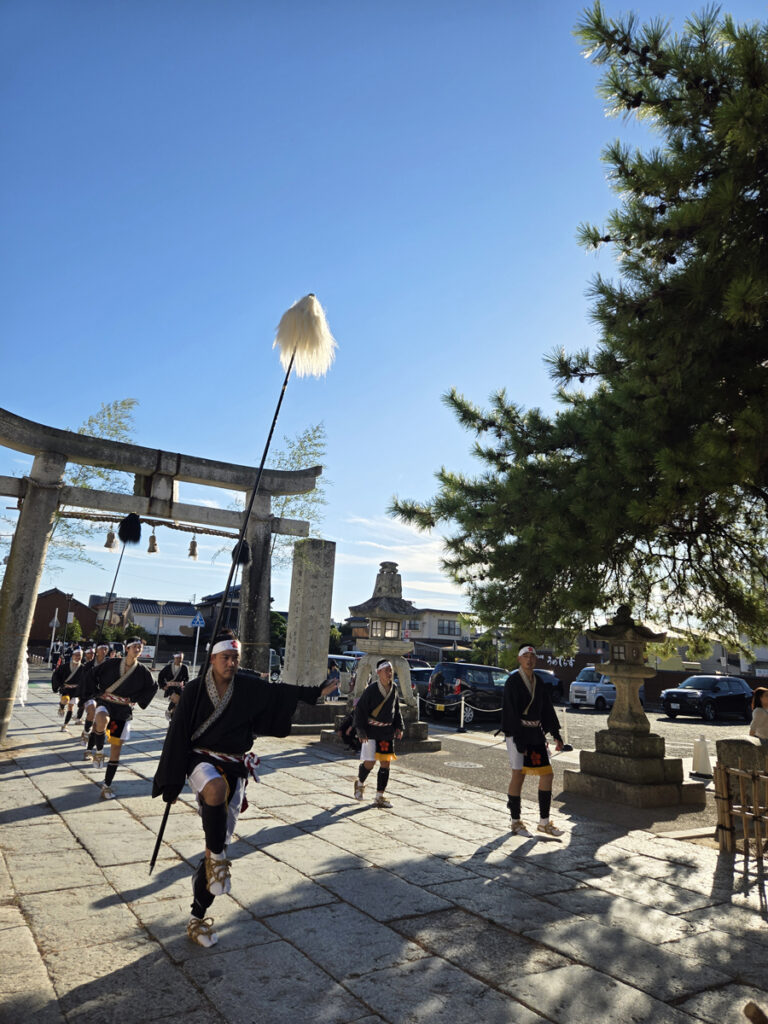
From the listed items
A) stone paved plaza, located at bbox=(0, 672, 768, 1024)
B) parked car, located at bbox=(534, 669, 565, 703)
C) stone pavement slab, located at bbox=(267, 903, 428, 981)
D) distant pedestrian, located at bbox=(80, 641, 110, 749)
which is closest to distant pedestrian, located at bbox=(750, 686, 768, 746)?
stone paved plaza, located at bbox=(0, 672, 768, 1024)

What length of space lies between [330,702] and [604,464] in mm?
10111

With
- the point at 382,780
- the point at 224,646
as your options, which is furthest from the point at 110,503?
the point at 224,646

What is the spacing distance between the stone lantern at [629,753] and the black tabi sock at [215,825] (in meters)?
5.63

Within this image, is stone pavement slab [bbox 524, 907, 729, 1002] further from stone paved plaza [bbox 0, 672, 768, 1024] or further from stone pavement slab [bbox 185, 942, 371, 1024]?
stone pavement slab [bbox 185, 942, 371, 1024]

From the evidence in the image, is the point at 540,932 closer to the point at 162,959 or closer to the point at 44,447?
the point at 162,959

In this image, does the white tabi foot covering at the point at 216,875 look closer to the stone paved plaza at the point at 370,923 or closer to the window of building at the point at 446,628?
the stone paved plaza at the point at 370,923

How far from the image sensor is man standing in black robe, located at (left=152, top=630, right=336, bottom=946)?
3.49 m

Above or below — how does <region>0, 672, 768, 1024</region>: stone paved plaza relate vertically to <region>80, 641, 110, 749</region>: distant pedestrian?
below

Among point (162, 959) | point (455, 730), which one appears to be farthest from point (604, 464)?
point (455, 730)

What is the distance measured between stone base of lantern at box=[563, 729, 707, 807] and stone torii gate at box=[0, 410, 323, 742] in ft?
20.7

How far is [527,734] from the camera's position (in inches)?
246

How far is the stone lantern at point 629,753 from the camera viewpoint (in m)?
7.56

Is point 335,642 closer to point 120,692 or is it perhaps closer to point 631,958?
point 120,692

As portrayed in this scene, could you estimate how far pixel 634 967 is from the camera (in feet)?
10.3
